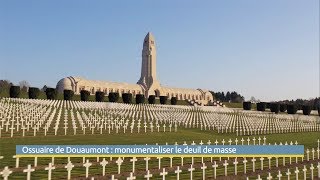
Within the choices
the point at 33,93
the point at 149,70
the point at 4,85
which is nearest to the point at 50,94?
the point at 33,93

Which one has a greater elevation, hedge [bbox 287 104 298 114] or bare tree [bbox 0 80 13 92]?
bare tree [bbox 0 80 13 92]

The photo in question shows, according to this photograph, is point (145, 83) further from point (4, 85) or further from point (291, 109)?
point (291, 109)

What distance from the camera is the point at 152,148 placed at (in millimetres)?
12852

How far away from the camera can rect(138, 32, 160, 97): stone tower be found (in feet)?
354

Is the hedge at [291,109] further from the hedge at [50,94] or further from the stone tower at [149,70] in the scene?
the stone tower at [149,70]

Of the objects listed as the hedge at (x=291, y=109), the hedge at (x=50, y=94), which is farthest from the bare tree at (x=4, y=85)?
the hedge at (x=291, y=109)

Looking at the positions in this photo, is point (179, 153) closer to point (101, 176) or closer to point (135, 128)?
point (101, 176)

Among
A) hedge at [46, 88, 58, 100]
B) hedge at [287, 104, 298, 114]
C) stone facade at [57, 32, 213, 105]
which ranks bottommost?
hedge at [287, 104, 298, 114]

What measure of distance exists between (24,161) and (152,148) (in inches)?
162

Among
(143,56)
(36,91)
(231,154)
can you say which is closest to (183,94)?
(143,56)

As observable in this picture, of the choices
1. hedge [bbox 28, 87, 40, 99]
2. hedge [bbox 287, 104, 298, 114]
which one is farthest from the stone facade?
hedge [bbox 28, 87, 40, 99]

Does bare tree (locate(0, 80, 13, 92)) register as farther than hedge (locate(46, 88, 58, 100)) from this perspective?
Yes

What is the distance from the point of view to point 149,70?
110312 mm

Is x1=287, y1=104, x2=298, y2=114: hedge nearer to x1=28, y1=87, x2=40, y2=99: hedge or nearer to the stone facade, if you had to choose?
the stone facade
